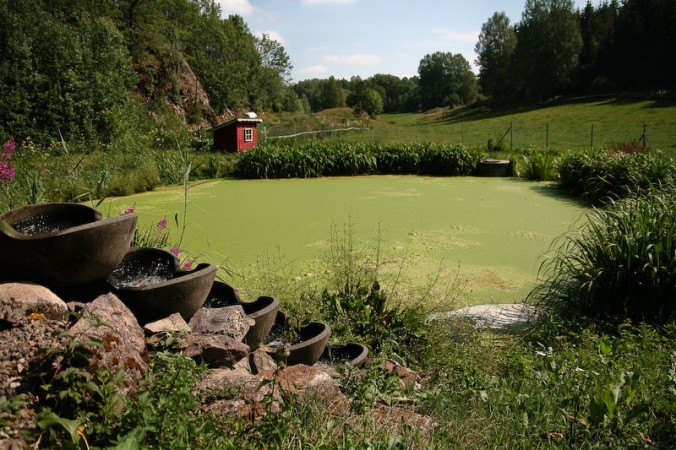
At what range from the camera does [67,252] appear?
1.92 meters

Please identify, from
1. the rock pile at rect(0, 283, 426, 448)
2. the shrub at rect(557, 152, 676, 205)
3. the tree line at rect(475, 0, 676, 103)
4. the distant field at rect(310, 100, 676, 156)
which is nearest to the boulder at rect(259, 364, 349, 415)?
the rock pile at rect(0, 283, 426, 448)

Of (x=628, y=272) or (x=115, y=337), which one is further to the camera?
(x=628, y=272)

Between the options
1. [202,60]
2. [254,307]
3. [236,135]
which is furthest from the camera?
[202,60]

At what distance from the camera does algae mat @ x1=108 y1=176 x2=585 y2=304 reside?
5.12 metres

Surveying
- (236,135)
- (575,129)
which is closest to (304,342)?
(236,135)

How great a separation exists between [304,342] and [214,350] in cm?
59

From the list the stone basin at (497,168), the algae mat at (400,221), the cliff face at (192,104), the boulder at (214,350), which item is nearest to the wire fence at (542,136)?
the stone basin at (497,168)

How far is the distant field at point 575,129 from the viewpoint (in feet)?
60.4

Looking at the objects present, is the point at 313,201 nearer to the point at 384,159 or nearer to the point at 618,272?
the point at 384,159

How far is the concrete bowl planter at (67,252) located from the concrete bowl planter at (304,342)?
0.87 m

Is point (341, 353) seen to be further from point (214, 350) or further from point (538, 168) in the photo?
point (538, 168)

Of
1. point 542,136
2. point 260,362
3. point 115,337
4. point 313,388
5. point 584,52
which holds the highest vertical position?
point 584,52

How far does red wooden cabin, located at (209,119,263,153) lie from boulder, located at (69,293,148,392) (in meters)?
13.1

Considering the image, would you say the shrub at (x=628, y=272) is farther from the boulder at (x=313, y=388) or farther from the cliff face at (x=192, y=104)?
the cliff face at (x=192, y=104)
